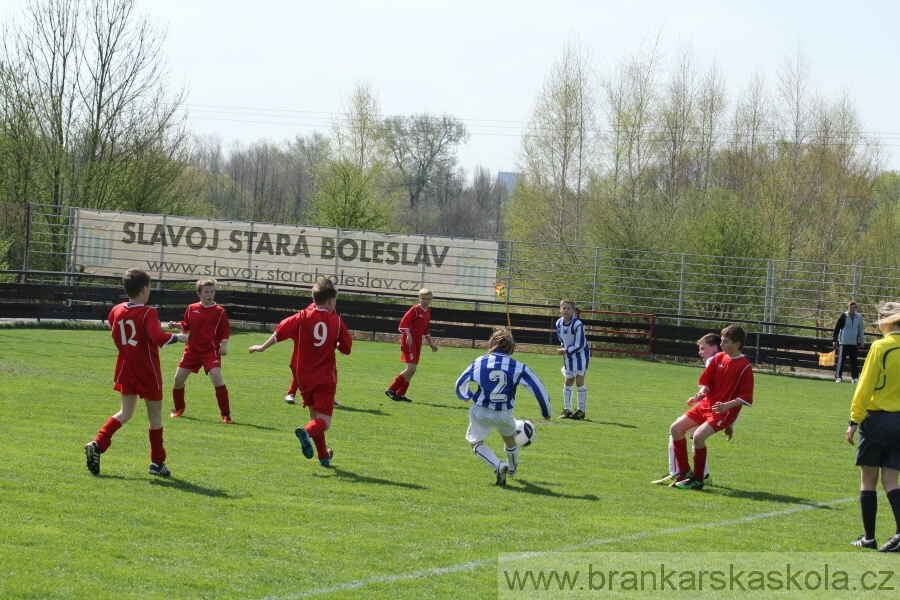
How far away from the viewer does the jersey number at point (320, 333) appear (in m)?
9.55

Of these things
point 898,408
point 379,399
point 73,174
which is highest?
point 73,174

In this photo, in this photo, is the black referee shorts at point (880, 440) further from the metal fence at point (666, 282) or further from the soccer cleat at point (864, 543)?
the metal fence at point (666, 282)

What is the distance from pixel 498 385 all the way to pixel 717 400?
2251 millimetres

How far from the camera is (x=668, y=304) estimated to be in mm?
33688

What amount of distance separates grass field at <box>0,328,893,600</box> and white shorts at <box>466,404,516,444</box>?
435mm

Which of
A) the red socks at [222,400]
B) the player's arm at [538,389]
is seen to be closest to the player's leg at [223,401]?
the red socks at [222,400]

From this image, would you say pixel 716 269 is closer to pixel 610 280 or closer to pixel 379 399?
pixel 610 280

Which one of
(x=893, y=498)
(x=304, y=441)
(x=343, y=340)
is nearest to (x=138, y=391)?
(x=304, y=441)

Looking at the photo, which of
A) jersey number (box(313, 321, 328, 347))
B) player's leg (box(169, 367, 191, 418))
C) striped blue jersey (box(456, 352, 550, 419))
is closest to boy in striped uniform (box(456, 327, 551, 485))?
striped blue jersey (box(456, 352, 550, 419))

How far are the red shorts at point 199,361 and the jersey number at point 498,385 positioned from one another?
15.7ft

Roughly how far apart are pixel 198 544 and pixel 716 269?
29336 millimetres

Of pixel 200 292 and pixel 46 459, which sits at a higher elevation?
pixel 200 292

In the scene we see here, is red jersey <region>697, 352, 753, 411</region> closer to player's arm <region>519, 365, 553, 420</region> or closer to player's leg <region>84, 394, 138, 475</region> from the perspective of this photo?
player's arm <region>519, 365, 553, 420</region>

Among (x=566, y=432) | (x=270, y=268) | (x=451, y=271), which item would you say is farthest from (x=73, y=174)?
(x=566, y=432)
